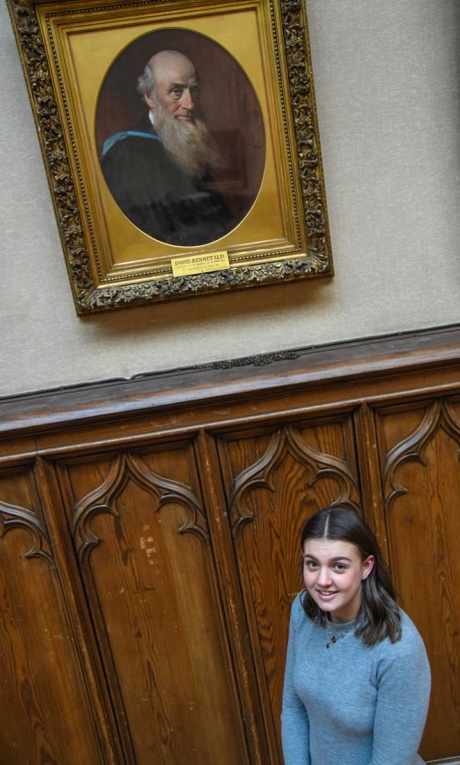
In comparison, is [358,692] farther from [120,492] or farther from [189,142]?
[189,142]

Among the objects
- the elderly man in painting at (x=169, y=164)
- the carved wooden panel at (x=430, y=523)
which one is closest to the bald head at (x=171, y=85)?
the elderly man in painting at (x=169, y=164)

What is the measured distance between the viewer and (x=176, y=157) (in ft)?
5.64

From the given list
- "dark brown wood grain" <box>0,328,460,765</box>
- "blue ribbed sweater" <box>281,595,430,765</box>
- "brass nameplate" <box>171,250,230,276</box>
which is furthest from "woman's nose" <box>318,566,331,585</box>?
"brass nameplate" <box>171,250,230,276</box>

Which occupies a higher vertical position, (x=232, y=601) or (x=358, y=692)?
(x=358, y=692)

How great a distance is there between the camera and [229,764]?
210cm

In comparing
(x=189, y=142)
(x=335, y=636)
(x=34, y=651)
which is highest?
(x=189, y=142)

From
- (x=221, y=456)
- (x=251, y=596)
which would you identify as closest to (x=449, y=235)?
(x=221, y=456)

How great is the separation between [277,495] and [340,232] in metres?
0.87

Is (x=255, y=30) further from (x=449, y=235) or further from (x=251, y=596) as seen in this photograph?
(x=251, y=596)

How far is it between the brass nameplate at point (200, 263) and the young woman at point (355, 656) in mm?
904

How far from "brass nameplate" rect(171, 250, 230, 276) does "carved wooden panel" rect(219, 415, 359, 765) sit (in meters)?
0.53

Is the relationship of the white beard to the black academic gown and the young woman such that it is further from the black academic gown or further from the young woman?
the young woman

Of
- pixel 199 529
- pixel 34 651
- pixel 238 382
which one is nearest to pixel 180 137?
pixel 238 382

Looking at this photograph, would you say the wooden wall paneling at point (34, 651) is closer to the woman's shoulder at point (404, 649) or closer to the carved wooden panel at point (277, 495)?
the carved wooden panel at point (277, 495)
